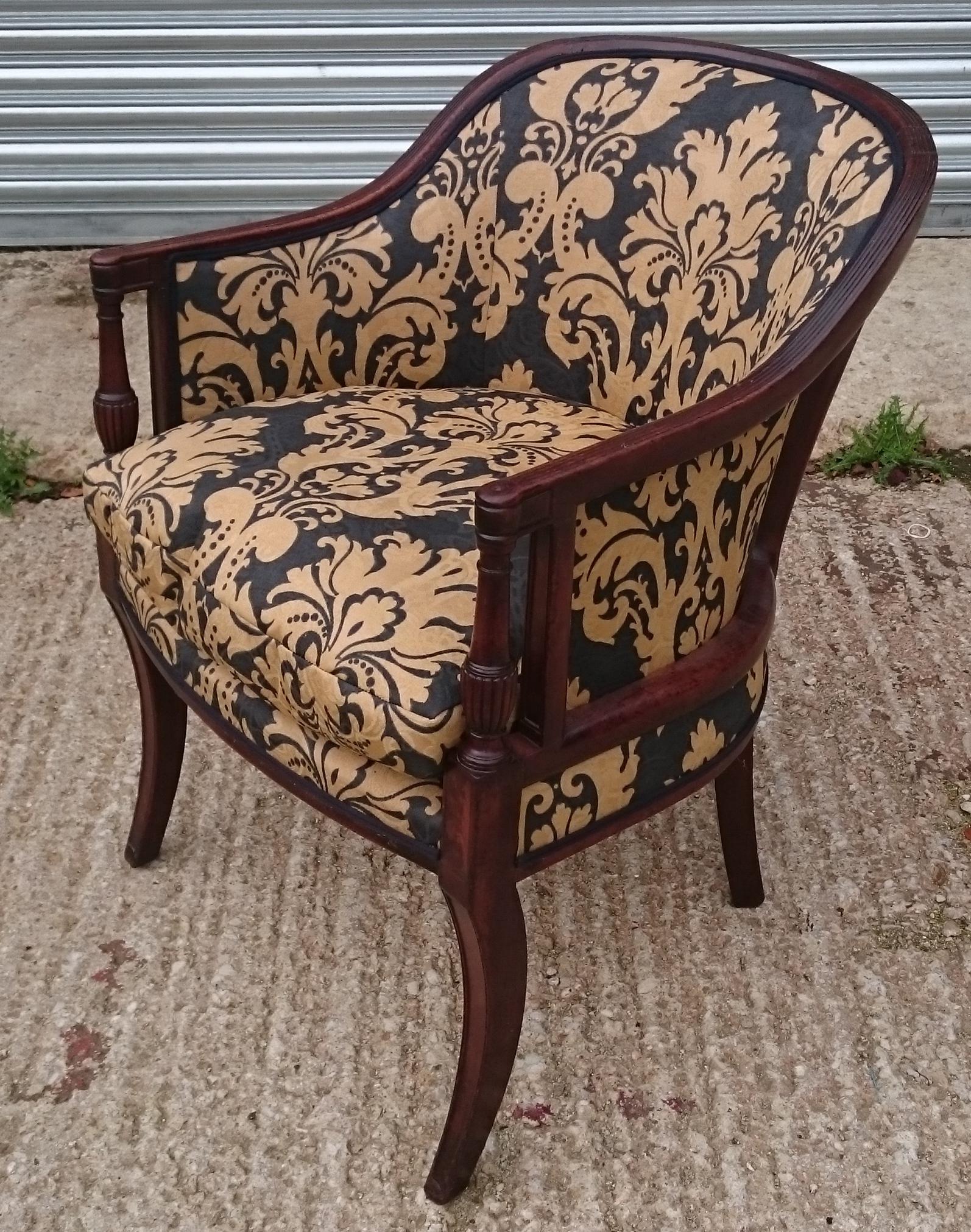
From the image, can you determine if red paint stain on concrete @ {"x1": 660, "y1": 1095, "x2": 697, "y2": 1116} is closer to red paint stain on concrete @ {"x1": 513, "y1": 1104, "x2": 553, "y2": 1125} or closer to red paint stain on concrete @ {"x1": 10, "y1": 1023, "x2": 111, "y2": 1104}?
red paint stain on concrete @ {"x1": 513, "y1": 1104, "x2": 553, "y2": 1125}

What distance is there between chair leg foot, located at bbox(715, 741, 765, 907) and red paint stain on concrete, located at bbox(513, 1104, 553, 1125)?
40cm

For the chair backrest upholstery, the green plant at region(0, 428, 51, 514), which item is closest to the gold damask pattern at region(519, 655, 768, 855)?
the chair backrest upholstery

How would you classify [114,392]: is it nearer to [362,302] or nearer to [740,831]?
[362,302]

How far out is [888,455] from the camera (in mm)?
2680

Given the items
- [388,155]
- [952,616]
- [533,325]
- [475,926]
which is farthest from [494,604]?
[388,155]

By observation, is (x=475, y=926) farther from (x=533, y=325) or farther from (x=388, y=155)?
(x=388, y=155)

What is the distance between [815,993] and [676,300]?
85 cm

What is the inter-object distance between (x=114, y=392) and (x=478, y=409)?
0.43 metres

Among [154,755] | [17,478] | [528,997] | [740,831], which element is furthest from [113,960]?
[17,478]

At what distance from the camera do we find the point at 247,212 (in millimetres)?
3307

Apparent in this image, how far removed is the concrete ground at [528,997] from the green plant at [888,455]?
589 millimetres

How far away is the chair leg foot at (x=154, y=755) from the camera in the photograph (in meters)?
1.62

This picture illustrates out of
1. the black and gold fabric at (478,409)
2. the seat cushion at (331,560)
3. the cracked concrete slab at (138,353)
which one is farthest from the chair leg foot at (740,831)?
the cracked concrete slab at (138,353)

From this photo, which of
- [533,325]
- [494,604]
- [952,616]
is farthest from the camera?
[952,616]
